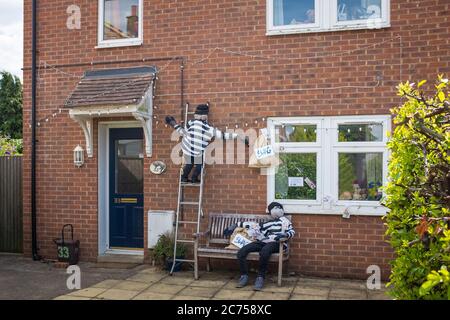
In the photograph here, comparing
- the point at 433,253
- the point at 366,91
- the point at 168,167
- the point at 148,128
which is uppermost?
the point at 366,91

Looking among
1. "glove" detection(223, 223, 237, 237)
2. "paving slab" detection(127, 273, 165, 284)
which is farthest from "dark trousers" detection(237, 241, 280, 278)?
"paving slab" detection(127, 273, 165, 284)

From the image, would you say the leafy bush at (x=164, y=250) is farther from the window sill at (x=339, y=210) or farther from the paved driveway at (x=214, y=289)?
the window sill at (x=339, y=210)

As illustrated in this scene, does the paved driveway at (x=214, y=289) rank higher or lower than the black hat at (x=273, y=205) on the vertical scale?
lower

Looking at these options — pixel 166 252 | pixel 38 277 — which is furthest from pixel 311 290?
pixel 38 277

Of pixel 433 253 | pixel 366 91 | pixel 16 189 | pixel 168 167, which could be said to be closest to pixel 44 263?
pixel 16 189

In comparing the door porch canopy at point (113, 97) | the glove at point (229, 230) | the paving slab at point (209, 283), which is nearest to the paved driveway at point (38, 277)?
the paving slab at point (209, 283)

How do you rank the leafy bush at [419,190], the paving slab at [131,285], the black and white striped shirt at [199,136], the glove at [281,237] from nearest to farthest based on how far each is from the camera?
the leafy bush at [419,190] < the paving slab at [131,285] < the glove at [281,237] < the black and white striped shirt at [199,136]

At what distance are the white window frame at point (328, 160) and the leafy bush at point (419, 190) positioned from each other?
9.62ft

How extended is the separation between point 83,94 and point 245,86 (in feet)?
8.49

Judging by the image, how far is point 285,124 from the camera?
6.84 meters

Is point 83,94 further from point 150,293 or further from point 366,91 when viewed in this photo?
point 366,91

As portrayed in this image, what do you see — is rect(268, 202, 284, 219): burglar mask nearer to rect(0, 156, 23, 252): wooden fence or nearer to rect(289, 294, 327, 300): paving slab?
rect(289, 294, 327, 300): paving slab

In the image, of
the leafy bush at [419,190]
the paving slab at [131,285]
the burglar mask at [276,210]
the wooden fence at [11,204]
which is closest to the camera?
the leafy bush at [419,190]

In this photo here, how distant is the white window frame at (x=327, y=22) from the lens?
6.49m
